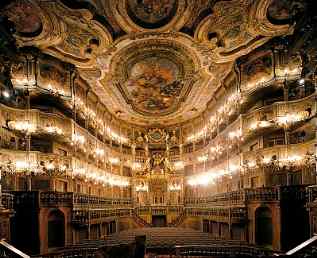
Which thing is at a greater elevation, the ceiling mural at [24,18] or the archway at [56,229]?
the ceiling mural at [24,18]

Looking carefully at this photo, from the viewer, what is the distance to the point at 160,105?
26.8 meters

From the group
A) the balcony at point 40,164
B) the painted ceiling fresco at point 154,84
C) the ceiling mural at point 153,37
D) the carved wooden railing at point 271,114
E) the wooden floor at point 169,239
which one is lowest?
the wooden floor at point 169,239

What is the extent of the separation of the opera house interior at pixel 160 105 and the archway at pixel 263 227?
0.07 meters

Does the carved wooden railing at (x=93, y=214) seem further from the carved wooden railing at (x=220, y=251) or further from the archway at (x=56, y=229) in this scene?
the carved wooden railing at (x=220, y=251)

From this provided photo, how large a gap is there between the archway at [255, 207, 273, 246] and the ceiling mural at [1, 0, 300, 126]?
8016 millimetres

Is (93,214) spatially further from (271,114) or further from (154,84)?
(271,114)

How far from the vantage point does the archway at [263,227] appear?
48.0 ft

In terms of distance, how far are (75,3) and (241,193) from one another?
528 inches

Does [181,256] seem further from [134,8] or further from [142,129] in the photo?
[142,129]

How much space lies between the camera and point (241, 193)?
55.1 feet

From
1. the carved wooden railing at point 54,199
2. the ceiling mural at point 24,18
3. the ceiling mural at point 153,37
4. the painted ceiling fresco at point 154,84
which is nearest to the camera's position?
the ceiling mural at point 24,18

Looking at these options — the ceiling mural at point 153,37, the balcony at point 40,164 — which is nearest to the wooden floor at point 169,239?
the balcony at point 40,164

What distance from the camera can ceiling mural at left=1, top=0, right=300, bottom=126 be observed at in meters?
13.6

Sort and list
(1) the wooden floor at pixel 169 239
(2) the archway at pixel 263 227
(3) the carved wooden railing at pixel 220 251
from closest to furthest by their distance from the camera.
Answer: (3) the carved wooden railing at pixel 220 251
(1) the wooden floor at pixel 169 239
(2) the archway at pixel 263 227
